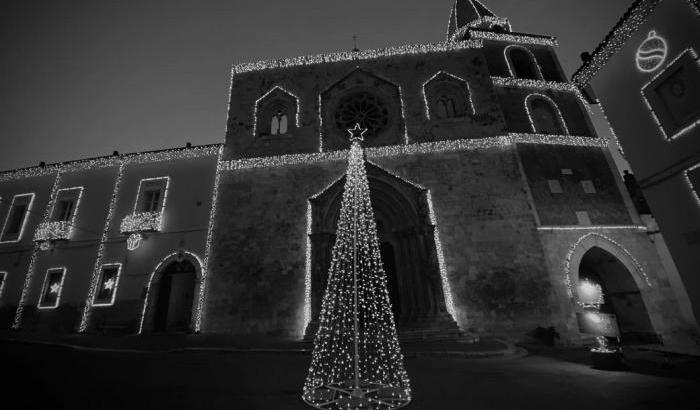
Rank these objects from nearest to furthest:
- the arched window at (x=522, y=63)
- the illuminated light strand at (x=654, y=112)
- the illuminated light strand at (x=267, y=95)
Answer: the illuminated light strand at (x=654, y=112)
the illuminated light strand at (x=267, y=95)
the arched window at (x=522, y=63)

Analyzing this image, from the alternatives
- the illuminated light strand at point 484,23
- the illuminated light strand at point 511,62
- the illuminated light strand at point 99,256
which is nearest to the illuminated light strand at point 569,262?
the illuminated light strand at point 511,62

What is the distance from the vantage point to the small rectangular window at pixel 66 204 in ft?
44.8

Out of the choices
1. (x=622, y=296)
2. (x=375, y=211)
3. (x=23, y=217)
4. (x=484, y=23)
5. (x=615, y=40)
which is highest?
(x=484, y=23)

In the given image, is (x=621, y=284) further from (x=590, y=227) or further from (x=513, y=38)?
(x=513, y=38)

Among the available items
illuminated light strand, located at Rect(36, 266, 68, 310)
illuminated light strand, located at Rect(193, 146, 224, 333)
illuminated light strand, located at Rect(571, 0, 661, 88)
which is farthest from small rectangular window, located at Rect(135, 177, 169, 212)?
illuminated light strand, located at Rect(571, 0, 661, 88)

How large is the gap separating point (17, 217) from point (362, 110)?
659 inches

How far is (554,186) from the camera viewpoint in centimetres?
1129

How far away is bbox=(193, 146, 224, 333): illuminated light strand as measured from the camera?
1070cm

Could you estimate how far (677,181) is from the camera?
7219 mm

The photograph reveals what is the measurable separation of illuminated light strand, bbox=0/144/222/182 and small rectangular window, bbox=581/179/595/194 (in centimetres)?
1461

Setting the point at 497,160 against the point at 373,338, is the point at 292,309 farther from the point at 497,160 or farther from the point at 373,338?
the point at 497,160

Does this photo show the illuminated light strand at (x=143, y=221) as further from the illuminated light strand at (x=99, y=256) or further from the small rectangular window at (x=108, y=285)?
the small rectangular window at (x=108, y=285)

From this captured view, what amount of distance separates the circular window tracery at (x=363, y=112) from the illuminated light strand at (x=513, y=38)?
20.3 feet

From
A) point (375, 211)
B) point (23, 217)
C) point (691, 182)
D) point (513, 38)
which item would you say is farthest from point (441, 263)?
point (23, 217)
